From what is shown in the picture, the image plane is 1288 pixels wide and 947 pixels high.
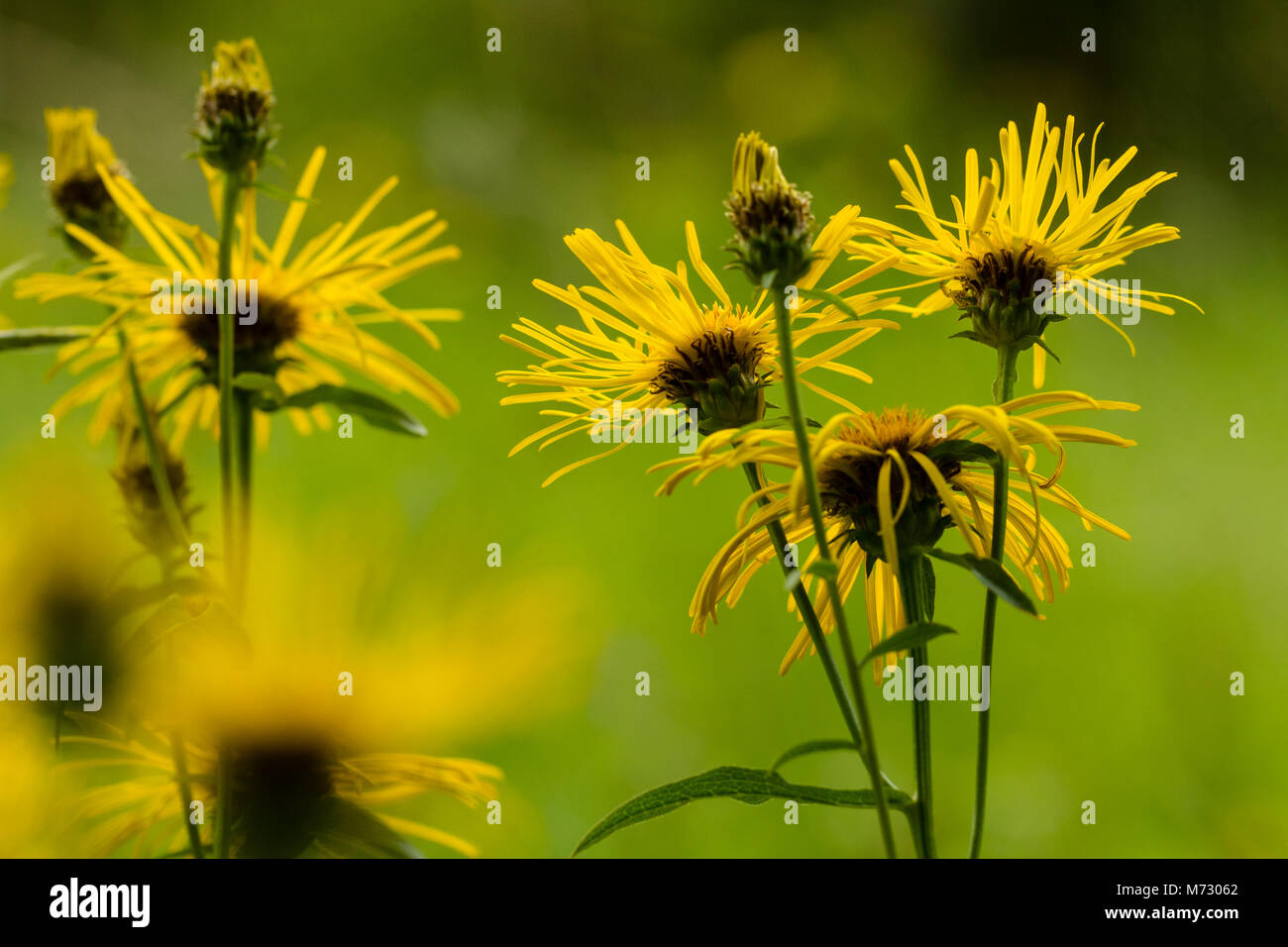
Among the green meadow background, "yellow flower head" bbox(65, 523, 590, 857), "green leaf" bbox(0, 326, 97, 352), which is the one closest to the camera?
"yellow flower head" bbox(65, 523, 590, 857)

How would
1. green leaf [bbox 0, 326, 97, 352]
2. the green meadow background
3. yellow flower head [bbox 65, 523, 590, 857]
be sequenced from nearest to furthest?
yellow flower head [bbox 65, 523, 590, 857] → green leaf [bbox 0, 326, 97, 352] → the green meadow background

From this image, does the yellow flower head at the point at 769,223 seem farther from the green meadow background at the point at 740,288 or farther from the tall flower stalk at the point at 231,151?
the green meadow background at the point at 740,288

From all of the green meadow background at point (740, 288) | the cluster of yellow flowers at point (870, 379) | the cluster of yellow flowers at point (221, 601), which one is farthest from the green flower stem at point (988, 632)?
the green meadow background at point (740, 288)

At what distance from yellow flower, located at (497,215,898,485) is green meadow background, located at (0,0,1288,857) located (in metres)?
0.22

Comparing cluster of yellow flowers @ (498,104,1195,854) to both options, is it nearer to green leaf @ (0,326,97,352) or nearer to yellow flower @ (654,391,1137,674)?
yellow flower @ (654,391,1137,674)

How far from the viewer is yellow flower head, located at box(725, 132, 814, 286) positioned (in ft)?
0.82

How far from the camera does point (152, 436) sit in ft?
0.98

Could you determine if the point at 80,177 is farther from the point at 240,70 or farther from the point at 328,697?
the point at 328,697

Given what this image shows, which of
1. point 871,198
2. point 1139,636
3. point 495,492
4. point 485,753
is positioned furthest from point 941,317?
point 485,753

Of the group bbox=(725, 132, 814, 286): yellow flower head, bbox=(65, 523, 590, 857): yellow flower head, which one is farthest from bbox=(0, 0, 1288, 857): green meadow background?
bbox=(725, 132, 814, 286): yellow flower head

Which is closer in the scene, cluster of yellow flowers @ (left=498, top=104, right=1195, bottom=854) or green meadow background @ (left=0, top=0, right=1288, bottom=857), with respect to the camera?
cluster of yellow flowers @ (left=498, top=104, right=1195, bottom=854)

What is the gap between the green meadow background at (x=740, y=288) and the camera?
83 cm

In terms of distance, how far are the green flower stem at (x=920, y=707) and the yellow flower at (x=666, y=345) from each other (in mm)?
63

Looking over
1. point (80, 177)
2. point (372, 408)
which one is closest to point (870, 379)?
point (372, 408)
